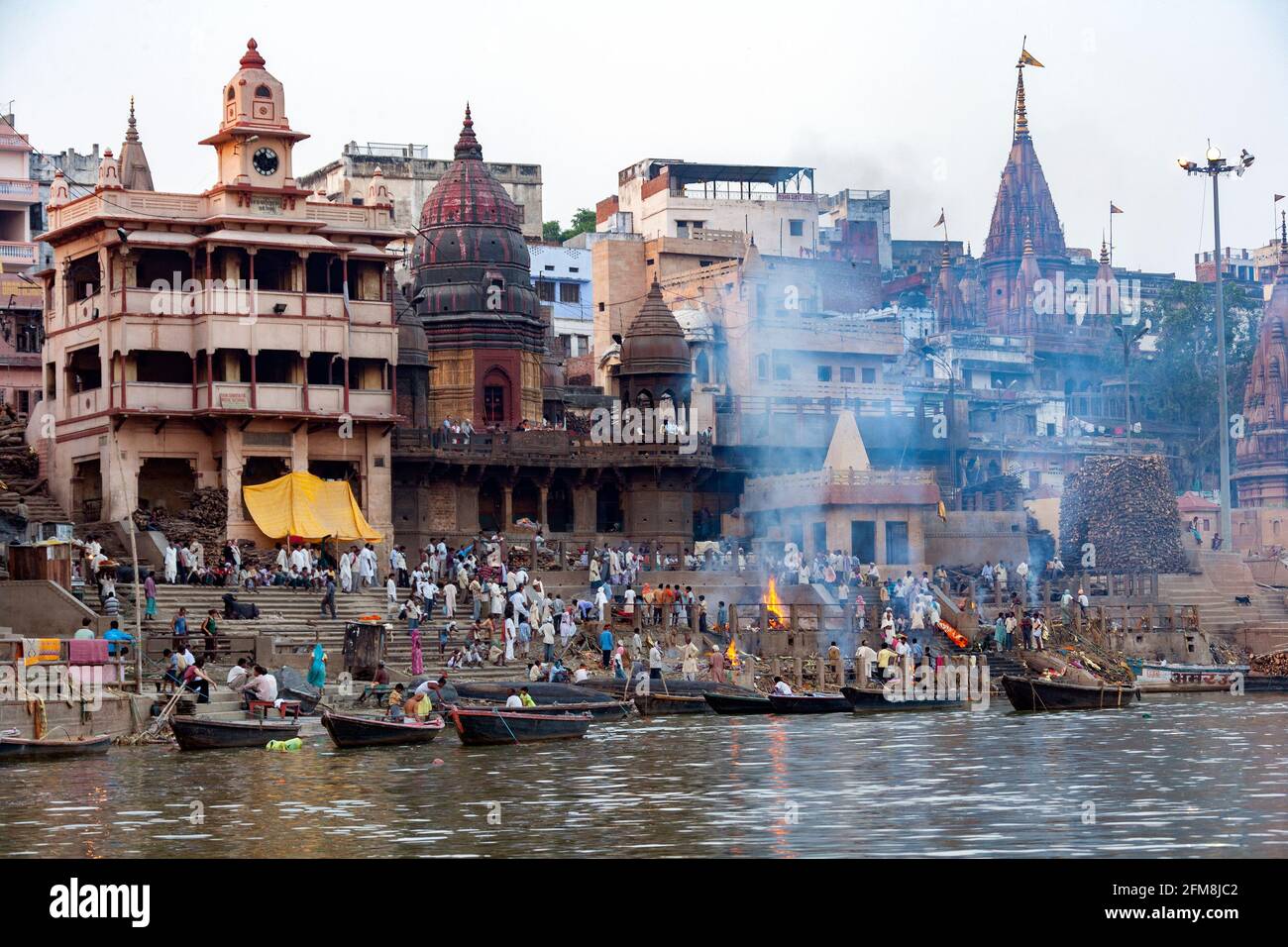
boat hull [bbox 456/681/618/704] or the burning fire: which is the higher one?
the burning fire

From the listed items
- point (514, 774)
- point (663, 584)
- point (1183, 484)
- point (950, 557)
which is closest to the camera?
point (514, 774)

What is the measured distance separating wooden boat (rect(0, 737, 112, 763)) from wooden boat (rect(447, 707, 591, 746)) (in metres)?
5.27

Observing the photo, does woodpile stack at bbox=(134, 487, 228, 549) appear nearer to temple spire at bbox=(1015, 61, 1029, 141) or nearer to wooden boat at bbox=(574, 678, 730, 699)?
wooden boat at bbox=(574, 678, 730, 699)

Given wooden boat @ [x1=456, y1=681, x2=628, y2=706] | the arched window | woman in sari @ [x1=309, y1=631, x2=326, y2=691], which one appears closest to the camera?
woman in sari @ [x1=309, y1=631, x2=326, y2=691]

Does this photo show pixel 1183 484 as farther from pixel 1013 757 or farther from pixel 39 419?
pixel 1013 757

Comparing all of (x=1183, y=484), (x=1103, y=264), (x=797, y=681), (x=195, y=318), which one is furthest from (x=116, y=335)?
(x=1103, y=264)

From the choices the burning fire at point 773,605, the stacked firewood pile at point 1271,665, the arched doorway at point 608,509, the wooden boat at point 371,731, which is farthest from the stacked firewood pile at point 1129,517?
the wooden boat at point 371,731

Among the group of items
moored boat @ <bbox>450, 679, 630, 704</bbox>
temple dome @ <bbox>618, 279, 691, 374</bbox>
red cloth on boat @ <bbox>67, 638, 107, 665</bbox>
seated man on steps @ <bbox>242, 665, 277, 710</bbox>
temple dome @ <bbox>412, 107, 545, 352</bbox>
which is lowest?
moored boat @ <bbox>450, 679, 630, 704</bbox>

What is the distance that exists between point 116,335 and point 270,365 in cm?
378

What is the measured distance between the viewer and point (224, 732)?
2814 cm

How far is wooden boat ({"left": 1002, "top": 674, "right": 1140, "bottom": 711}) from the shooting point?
37.1m

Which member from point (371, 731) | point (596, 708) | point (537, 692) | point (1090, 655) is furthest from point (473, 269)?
point (371, 731)

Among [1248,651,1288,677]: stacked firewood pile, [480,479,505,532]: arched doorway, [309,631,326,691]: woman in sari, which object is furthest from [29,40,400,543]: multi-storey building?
[1248,651,1288,677]: stacked firewood pile

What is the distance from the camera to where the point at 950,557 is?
178 feet
